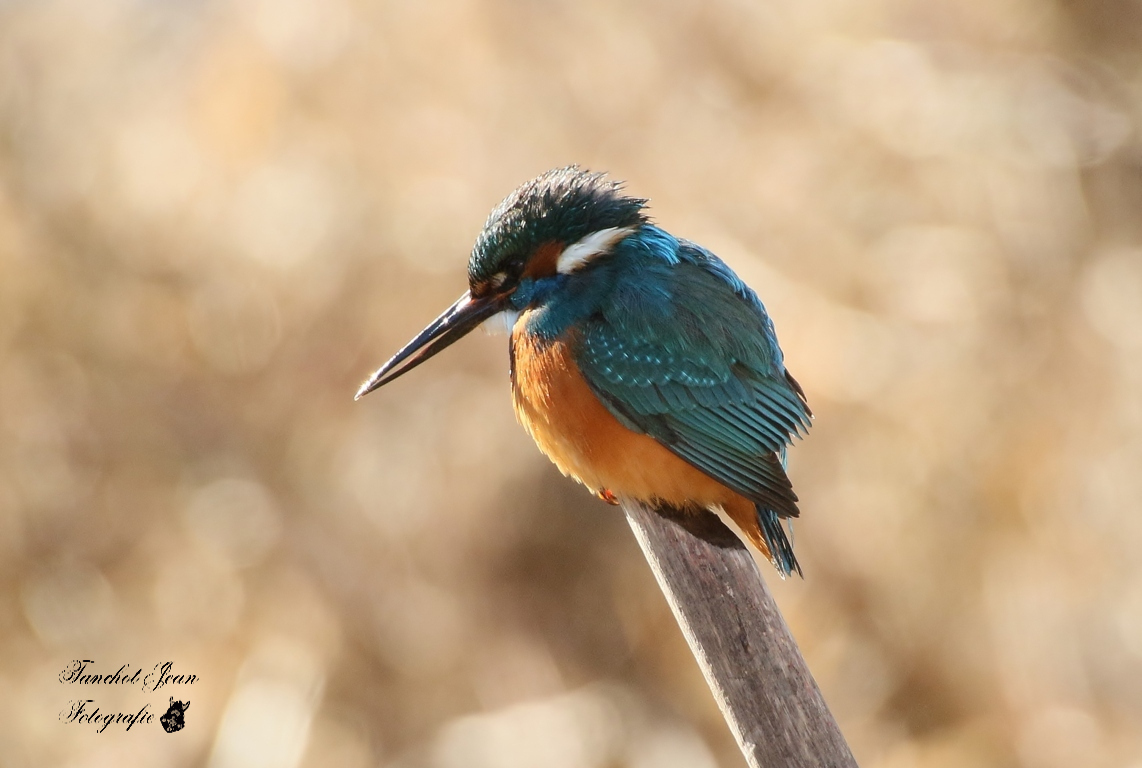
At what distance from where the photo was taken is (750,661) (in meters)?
1.68

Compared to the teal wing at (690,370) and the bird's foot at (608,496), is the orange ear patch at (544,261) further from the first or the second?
the bird's foot at (608,496)

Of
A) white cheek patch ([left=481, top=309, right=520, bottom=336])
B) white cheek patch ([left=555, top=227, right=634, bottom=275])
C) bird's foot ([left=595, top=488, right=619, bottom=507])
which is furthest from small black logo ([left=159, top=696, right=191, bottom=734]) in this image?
white cheek patch ([left=555, top=227, right=634, bottom=275])

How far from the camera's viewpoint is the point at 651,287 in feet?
8.07

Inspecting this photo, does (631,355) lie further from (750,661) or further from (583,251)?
(750,661)

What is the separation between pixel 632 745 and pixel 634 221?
253 centimetres

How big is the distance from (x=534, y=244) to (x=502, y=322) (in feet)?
0.74

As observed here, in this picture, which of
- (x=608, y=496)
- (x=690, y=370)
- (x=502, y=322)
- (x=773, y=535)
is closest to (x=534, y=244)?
(x=502, y=322)

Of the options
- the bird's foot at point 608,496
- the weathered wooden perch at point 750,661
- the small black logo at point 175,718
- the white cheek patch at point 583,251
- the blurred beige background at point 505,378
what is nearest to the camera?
the weathered wooden perch at point 750,661

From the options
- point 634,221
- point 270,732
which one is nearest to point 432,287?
point 270,732

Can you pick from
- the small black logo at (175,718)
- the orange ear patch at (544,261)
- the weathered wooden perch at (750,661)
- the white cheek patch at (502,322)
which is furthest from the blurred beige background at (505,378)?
the weathered wooden perch at (750,661)

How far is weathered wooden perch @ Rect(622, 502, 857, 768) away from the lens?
64.4 inches

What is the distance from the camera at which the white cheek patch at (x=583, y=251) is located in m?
2.53

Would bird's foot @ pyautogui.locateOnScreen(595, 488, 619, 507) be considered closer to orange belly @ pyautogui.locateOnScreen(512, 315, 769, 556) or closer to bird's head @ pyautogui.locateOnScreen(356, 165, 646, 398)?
orange belly @ pyautogui.locateOnScreen(512, 315, 769, 556)

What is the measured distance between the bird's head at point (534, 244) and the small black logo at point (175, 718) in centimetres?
256
